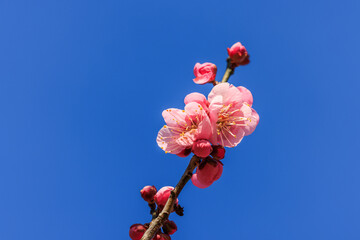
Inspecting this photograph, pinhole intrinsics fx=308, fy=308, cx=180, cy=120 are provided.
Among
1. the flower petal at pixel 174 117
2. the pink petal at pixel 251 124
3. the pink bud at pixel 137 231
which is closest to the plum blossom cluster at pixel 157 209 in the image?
the pink bud at pixel 137 231

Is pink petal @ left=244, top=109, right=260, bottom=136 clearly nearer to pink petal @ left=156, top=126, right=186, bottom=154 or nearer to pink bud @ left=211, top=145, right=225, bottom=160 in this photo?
pink bud @ left=211, top=145, right=225, bottom=160

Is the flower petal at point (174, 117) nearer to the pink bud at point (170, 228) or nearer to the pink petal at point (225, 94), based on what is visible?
the pink petal at point (225, 94)

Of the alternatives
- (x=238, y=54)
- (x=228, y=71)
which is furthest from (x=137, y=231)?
(x=238, y=54)

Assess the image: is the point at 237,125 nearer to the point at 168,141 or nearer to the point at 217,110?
the point at 217,110

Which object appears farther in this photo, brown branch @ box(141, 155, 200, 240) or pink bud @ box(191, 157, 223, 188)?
pink bud @ box(191, 157, 223, 188)

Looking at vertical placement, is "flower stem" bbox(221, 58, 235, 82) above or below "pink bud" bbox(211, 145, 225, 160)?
above

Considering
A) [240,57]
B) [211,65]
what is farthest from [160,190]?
[240,57]

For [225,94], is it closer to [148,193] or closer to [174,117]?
[174,117]

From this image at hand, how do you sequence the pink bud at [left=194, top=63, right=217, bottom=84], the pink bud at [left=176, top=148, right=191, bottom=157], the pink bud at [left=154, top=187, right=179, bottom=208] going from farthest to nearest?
the pink bud at [left=194, top=63, right=217, bottom=84], the pink bud at [left=154, top=187, right=179, bottom=208], the pink bud at [left=176, top=148, right=191, bottom=157]

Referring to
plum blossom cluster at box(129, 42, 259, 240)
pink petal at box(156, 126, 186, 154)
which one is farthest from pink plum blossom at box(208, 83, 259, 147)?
pink petal at box(156, 126, 186, 154)
